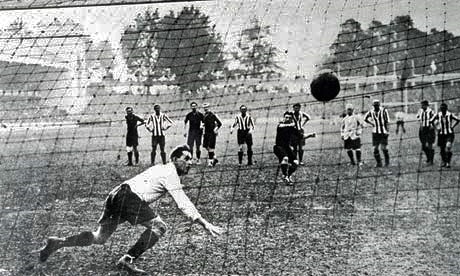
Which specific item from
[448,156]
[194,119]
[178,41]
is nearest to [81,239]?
[194,119]

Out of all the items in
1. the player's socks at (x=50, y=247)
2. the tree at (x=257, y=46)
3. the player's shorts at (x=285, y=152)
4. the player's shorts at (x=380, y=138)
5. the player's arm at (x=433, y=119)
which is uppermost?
the tree at (x=257, y=46)

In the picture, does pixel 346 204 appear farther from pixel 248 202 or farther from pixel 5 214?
pixel 5 214

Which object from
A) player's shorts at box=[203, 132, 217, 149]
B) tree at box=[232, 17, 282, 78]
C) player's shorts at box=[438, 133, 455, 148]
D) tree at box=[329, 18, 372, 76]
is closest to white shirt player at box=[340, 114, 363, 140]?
tree at box=[329, 18, 372, 76]

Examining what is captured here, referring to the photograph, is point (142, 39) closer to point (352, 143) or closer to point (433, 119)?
point (352, 143)

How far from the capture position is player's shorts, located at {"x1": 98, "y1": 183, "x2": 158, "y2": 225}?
16.5ft

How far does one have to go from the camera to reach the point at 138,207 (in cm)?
507

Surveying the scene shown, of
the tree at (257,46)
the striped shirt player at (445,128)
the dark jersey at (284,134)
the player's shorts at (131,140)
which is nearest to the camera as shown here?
the tree at (257,46)

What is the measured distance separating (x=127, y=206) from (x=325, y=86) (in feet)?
11.3

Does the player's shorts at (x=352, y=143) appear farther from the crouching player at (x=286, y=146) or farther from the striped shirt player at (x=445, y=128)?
the crouching player at (x=286, y=146)

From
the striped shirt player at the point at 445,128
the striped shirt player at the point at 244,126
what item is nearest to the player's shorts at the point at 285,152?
the striped shirt player at the point at 244,126

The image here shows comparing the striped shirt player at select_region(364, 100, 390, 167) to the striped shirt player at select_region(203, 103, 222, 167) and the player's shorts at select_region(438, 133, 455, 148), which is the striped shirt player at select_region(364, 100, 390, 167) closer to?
the player's shorts at select_region(438, 133, 455, 148)

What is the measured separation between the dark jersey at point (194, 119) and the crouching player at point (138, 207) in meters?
7.53

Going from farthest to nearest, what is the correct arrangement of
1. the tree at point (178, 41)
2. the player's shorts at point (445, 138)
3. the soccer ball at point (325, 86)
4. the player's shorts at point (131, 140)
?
the player's shorts at point (131, 140)
the player's shorts at point (445, 138)
the tree at point (178, 41)
the soccer ball at point (325, 86)

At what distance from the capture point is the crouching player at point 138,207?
16.6 ft
